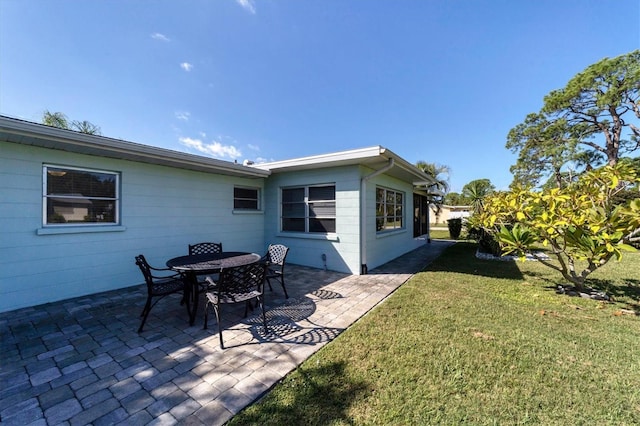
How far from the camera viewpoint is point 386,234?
763 centimetres

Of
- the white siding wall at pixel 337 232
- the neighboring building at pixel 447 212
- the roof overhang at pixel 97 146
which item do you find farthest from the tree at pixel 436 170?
the roof overhang at pixel 97 146

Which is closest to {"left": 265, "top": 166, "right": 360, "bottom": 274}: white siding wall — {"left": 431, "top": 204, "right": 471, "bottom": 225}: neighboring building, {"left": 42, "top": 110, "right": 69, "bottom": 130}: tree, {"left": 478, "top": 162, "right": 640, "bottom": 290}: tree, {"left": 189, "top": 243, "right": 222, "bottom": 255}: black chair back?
{"left": 189, "top": 243, "right": 222, "bottom": 255}: black chair back

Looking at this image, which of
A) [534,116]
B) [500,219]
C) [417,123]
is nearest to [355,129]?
[417,123]

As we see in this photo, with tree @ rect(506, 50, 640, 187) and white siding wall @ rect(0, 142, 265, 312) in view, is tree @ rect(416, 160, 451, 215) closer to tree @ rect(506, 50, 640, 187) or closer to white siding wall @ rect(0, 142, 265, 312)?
tree @ rect(506, 50, 640, 187)

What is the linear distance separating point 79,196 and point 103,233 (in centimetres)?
82

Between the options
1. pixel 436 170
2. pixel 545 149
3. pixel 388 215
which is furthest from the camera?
pixel 436 170

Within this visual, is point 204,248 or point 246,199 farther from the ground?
point 246,199

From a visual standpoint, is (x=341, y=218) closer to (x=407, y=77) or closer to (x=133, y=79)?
(x=407, y=77)

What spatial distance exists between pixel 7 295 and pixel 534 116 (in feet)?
94.9

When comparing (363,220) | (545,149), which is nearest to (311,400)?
(363,220)

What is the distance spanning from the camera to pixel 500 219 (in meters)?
5.48

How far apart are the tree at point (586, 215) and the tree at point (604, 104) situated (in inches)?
684

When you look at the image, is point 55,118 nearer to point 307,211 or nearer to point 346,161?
point 307,211

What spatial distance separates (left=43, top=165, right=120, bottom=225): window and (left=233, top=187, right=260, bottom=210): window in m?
2.90
